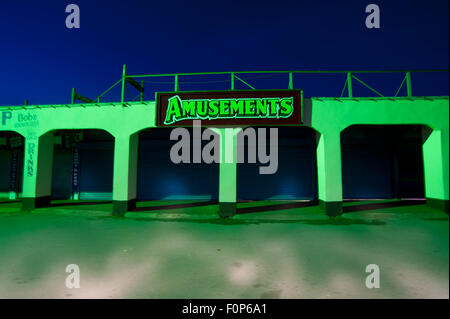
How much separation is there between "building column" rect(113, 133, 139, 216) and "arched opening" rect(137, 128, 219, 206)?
396 cm

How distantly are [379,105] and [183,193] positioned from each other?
11.1 metres

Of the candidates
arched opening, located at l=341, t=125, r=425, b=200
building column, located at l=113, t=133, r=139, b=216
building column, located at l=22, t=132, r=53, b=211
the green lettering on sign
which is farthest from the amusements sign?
building column, located at l=22, t=132, r=53, b=211

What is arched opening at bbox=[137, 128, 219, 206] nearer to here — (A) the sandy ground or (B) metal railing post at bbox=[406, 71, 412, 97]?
(A) the sandy ground

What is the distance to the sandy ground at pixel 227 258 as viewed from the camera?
10.9ft

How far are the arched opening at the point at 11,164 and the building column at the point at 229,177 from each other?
14.2 meters

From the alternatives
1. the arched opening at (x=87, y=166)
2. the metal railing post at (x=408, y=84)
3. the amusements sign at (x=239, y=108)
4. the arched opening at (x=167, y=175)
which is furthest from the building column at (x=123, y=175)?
the metal railing post at (x=408, y=84)

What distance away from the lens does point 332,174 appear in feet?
31.4

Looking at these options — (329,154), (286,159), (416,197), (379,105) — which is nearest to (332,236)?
(329,154)

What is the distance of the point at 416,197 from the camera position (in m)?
13.7

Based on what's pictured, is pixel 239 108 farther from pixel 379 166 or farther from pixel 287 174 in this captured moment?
pixel 379 166

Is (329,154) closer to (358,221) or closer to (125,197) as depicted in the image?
(358,221)

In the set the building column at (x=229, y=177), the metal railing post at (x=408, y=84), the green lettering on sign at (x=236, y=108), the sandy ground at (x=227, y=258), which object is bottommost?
the sandy ground at (x=227, y=258)

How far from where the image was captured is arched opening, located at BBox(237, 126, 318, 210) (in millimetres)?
13953

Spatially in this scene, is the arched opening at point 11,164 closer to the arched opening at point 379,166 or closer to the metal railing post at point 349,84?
the metal railing post at point 349,84
